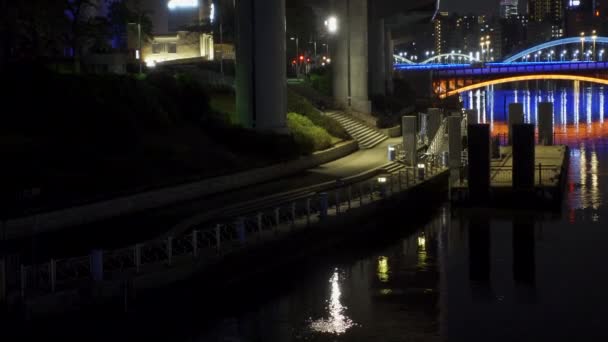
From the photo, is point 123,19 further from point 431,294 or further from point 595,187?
point 431,294

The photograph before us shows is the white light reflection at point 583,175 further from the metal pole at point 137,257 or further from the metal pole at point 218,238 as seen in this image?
the metal pole at point 137,257

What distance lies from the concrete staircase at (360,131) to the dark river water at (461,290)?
1845 cm

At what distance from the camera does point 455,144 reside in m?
46.9

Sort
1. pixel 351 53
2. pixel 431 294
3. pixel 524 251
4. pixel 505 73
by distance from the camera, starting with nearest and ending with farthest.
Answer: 1. pixel 431 294
2. pixel 524 251
3. pixel 351 53
4. pixel 505 73

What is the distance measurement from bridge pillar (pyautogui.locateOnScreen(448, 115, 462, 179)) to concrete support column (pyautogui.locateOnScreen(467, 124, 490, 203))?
5389 mm

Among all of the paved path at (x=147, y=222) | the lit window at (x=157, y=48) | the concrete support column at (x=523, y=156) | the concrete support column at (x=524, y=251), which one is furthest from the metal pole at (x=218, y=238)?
the lit window at (x=157, y=48)

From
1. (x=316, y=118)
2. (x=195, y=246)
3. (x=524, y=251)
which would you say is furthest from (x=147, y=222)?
(x=316, y=118)

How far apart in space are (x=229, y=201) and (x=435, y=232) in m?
8.07

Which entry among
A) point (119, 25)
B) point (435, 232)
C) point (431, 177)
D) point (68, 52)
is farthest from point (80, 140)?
point (119, 25)

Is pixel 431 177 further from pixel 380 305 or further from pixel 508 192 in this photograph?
pixel 380 305

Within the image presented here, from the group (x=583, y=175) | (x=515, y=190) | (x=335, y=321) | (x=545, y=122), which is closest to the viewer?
(x=335, y=321)

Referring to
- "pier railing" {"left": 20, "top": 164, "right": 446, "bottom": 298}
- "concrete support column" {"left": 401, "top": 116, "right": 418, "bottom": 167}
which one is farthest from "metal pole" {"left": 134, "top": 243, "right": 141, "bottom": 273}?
"concrete support column" {"left": 401, "top": 116, "right": 418, "bottom": 167}

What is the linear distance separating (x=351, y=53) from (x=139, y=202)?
42.3 meters

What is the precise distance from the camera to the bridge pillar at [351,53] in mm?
70500
